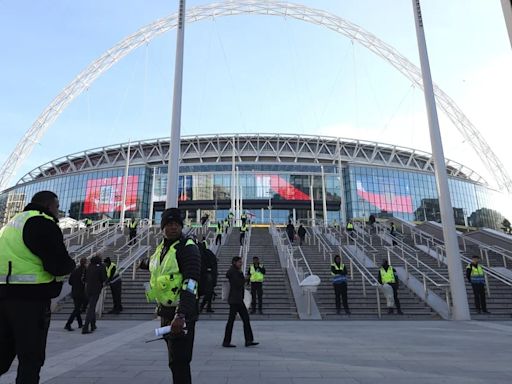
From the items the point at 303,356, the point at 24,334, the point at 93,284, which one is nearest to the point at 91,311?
the point at 93,284

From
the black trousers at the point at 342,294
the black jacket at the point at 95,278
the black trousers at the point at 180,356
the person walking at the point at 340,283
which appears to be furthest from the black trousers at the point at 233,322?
the black trousers at the point at 342,294

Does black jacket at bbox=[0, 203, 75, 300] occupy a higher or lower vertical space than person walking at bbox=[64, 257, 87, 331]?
higher

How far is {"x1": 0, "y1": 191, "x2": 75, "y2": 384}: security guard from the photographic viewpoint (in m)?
2.68

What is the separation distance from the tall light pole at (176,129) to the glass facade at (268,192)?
4397 cm

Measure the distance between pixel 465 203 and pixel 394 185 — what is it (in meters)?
16.7

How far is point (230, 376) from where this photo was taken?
4.44 m

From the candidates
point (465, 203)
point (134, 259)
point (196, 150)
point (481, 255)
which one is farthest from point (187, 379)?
point (465, 203)

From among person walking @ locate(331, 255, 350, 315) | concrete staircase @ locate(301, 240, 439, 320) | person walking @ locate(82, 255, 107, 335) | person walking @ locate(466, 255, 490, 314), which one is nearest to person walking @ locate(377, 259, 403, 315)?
concrete staircase @ locate(301, 240, 439, 320)

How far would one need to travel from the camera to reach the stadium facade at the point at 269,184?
60844 mm

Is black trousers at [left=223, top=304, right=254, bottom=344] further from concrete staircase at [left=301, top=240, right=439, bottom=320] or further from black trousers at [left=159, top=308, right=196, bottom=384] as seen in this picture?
concrete staircase at [left=301, top=240, right=439, bottom=320]

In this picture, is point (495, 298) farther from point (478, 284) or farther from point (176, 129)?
point (176, 129)

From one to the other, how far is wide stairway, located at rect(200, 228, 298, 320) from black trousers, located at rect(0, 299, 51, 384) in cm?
711

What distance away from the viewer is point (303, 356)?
5.71 m

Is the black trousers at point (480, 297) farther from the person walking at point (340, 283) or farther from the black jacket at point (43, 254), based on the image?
the black jacket at point (43, 254)
